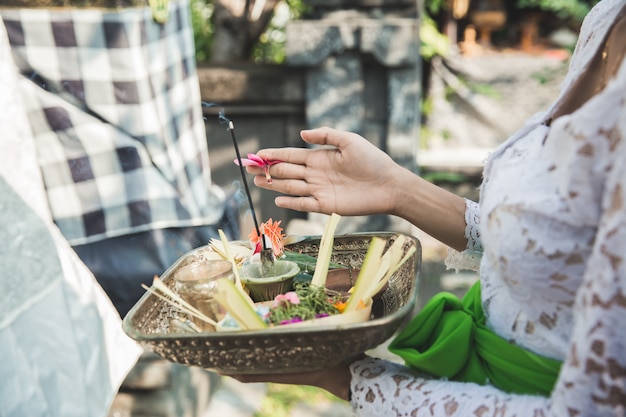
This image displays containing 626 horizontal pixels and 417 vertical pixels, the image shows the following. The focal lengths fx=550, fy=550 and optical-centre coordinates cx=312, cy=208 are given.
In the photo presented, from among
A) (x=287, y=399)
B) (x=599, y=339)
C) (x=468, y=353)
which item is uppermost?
(x=599, y=339)

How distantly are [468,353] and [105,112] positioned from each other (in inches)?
64.2

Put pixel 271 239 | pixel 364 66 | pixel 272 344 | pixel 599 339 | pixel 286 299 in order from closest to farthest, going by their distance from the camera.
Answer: pixel 599 339 < pixel 272 344 < pixel 286 299 < pixel 271 239 < pixel 364 66

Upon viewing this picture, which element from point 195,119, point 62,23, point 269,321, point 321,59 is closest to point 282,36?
point 321,59

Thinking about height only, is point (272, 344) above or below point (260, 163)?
below

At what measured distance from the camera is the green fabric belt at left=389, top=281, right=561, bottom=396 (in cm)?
103

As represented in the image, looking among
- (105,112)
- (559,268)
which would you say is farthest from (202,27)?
(559,268)

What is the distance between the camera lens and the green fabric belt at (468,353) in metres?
1.03

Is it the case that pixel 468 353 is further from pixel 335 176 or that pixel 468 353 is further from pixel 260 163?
pixel 260 163

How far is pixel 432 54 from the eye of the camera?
545 centimetres

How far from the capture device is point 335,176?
1.53m

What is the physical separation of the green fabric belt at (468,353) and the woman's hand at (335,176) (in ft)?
1.18

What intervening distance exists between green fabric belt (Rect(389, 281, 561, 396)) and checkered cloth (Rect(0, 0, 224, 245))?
1.37 meters

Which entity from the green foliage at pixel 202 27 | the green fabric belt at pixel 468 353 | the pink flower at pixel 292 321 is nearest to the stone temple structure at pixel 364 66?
the green foliage at pixel 202 27

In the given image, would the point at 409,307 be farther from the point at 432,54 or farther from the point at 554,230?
the point at 432,54
